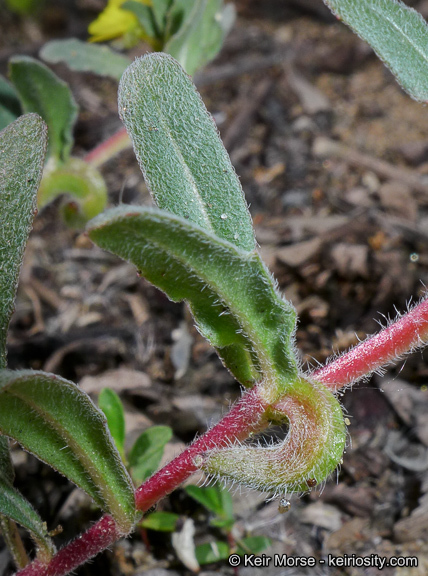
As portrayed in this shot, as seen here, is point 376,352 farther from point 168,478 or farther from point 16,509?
point 16,509

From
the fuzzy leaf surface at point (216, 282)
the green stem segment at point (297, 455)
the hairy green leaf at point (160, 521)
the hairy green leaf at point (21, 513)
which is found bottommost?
the hairy green leaf at point (160, 521)

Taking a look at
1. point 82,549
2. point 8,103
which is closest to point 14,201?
point 82,549

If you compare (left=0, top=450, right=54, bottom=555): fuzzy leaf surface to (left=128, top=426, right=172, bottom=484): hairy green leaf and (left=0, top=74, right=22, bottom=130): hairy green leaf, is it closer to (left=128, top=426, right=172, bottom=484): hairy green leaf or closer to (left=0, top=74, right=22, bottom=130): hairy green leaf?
(left=128, top=426, right=172, bottom=484): hairy green leaf

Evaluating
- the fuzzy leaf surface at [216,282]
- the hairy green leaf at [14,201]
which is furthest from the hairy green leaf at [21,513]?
the fuzzy leaf surface at [216,282]

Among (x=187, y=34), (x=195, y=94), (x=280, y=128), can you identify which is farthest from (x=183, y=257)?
(x=280, y=128)

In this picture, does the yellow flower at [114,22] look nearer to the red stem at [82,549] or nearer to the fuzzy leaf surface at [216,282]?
the fuzzy leaf surface at [216,282]

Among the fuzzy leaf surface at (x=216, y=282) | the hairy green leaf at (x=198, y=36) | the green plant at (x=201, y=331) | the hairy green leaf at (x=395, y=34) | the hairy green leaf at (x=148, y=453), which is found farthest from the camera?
the hairy green leaf at (x=198, y=36)

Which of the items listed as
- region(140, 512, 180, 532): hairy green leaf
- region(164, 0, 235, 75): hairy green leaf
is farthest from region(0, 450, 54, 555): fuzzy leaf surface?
region(164, 0, 235, 75): hairy green leaf
